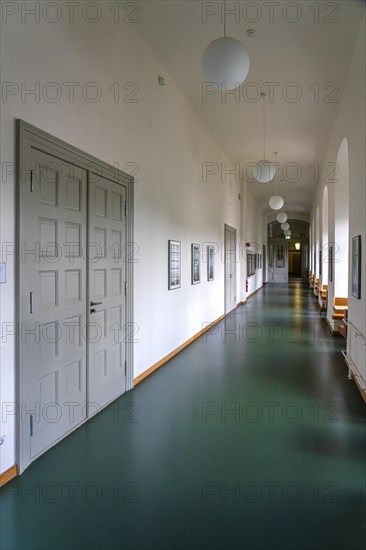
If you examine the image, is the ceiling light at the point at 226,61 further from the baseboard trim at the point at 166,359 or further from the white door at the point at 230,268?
the white door at the point at 230,268

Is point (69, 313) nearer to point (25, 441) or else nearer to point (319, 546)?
point (25, 441)

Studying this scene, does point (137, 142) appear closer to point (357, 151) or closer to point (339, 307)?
point (357, 151)

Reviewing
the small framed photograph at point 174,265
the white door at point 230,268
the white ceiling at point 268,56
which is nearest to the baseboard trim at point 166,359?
the small framed photograph at point 174,265

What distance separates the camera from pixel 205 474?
8.66 ft

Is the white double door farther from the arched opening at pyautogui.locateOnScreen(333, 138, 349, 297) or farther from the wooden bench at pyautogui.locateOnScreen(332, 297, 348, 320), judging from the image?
the arched opening at pyautogui.locateOnScreen(333, 138, 349, 297)

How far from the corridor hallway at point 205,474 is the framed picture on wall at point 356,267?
113 cm

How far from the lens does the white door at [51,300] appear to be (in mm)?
2693

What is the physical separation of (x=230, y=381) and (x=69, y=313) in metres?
2.34

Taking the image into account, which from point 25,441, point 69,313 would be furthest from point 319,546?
point 69,313

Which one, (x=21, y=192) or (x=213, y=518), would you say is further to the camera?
(x=21, y=192)

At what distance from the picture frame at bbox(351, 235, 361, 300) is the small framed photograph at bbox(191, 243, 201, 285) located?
2.81 metres

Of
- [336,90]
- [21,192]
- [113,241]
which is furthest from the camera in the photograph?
[336,90]

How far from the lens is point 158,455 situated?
291 centimetres

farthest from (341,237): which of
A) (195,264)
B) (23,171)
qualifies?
(23,171)
